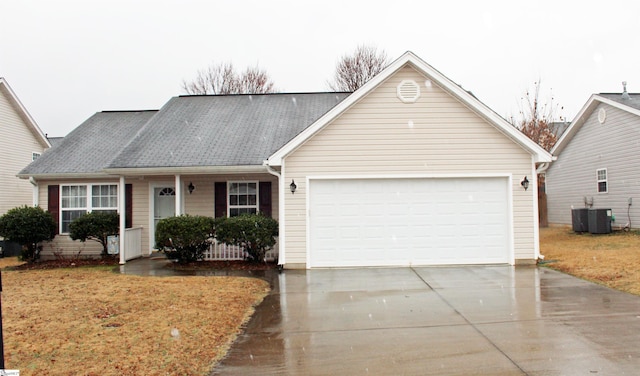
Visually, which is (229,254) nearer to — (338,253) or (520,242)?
(338,253)

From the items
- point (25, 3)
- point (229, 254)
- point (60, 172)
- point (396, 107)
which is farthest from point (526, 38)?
point (25, 3)

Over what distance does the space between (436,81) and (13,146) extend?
58.8 feet

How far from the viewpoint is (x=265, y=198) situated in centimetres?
1402

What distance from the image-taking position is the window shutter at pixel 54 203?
49.4 ft

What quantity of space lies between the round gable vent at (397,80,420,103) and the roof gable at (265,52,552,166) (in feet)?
1.24

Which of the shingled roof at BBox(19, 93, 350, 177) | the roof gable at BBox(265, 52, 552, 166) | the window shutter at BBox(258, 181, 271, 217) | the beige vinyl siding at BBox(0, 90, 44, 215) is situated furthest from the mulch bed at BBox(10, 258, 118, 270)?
the beige vinyl siding at BBox(0, 90, 44, 215)

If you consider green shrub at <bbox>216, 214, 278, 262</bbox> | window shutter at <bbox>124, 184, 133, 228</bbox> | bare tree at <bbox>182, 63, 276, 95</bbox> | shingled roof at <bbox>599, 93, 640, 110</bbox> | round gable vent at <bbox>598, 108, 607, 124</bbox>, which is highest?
bare tree at <bbox>182, 63, 276, 95</bbox>

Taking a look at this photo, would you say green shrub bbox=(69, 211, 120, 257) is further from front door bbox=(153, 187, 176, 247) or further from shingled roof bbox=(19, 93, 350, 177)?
shingled roof bbox=(19, 93, 350, 177)

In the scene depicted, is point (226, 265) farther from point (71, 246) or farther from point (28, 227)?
point (28, 227)

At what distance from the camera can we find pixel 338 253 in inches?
464

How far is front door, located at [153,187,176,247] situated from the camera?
14.8 m

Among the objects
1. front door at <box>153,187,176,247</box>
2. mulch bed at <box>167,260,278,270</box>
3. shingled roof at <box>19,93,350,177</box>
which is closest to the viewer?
mulch bed at <box>167,260,278,270</box>

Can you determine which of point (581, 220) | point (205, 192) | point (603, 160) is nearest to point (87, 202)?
point (205, 192)

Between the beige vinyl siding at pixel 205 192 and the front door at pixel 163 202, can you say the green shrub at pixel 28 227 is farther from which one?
the beige vinyl siding at pixel 205 192
